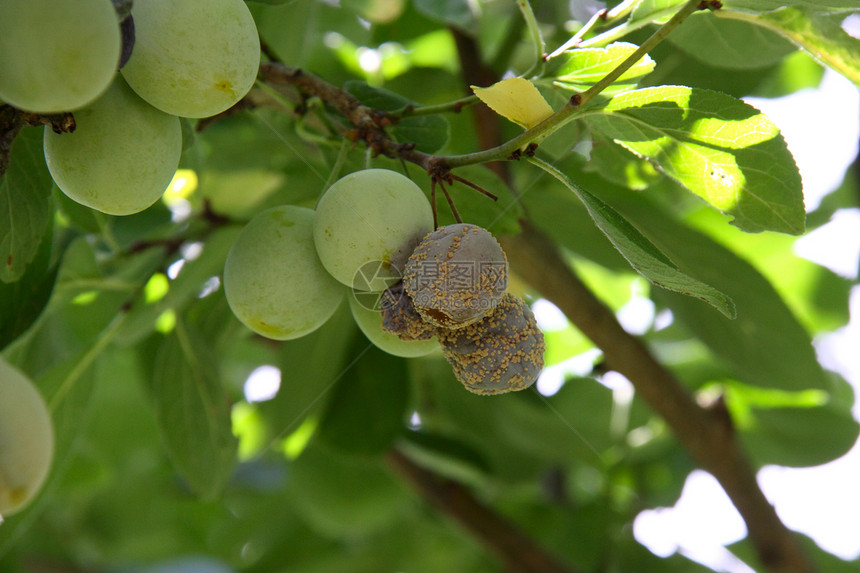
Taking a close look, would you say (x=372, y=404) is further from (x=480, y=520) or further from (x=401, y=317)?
(x=401, y=317)

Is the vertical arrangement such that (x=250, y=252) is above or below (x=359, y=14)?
above

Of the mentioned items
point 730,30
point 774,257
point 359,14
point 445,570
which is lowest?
point 445,570

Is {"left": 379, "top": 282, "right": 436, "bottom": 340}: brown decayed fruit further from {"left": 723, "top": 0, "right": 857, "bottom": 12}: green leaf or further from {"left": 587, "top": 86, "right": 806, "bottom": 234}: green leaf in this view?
{"left": 723, "top": 0, "right": 857, "bottom": 12}: green leaf

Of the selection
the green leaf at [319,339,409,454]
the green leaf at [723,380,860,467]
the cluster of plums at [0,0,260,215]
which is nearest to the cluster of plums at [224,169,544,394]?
the cluster of plums at [0,0,260,215]

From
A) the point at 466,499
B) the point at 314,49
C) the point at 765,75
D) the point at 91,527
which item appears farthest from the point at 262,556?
the point at 765,75

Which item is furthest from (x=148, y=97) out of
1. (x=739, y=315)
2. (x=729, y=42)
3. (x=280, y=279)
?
(x=739, y=315)

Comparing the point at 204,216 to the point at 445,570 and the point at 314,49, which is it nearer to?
the point at 314,49

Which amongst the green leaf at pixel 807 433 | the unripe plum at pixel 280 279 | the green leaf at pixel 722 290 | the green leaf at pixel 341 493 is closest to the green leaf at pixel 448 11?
the green leaf at pixel 722 290

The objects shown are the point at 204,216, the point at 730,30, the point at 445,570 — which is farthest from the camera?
the point at 445,570
